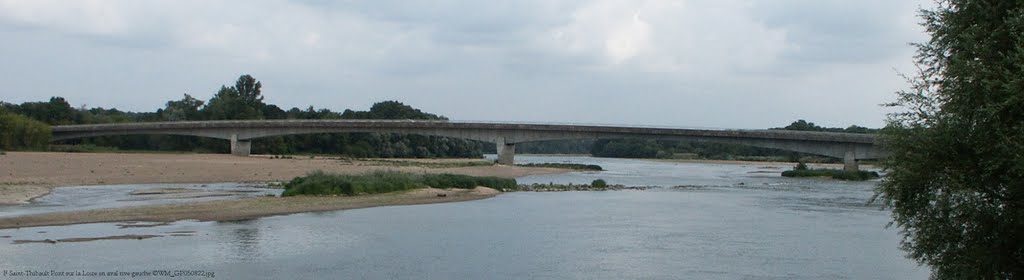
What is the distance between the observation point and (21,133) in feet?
352

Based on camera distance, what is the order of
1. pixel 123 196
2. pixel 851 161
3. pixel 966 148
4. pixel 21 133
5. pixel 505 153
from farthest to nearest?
pixel 505 153 < pixel 21 133 < pixel 851 161 < pixel 123 196 < pixel 966 148

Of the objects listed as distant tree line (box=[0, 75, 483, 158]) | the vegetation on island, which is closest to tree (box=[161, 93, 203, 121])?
distant tree line (box=[0, 75, 483, 158])

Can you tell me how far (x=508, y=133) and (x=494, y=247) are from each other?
79917 millimetres

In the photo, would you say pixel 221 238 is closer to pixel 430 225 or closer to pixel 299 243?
pixel 299 243

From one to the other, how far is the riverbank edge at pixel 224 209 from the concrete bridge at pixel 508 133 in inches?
2136

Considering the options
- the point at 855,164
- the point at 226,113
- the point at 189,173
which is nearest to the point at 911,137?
the point at 189,173

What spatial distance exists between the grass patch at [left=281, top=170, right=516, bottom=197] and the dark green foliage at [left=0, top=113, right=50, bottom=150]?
69.1m

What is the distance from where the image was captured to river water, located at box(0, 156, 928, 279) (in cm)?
2336

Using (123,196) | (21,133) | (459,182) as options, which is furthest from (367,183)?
(21,133)

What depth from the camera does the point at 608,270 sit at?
24562 millimetres

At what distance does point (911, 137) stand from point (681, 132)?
8399cm

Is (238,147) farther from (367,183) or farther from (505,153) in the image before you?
(367,183)

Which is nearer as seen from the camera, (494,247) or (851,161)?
(494,247)

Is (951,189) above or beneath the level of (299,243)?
above
